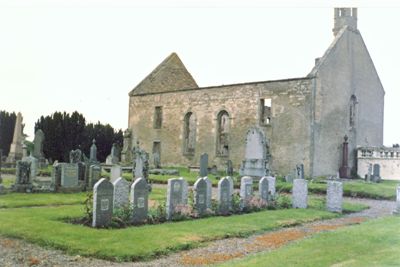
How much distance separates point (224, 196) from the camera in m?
13.9

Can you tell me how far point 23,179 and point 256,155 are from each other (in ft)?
35.9

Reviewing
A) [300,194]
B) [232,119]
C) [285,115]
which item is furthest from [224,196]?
[232,119]

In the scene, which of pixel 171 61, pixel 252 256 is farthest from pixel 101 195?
pixel 171 61

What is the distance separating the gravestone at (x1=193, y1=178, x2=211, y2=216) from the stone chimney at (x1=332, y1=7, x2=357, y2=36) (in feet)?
75.3

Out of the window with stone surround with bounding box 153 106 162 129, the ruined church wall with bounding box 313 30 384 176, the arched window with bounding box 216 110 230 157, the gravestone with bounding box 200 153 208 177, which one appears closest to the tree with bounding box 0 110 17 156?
the window with stone surround with bounding box 153 106 162 129

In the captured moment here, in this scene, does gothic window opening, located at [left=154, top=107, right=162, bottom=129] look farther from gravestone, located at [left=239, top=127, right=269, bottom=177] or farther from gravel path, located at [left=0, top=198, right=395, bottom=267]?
gravel path, located at [left=0, top=198, right=395, bottom=267]

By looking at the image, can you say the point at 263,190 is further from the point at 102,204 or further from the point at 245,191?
the point at 102,204

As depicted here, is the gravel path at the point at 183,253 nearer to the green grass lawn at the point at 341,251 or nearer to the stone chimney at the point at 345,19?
the green grass lawn at the point at 341,251

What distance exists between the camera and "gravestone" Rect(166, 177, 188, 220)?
12250 millimetres

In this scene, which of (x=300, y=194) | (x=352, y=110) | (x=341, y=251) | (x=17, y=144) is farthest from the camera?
(x=17, y=144)

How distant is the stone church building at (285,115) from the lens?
28047 millimetres

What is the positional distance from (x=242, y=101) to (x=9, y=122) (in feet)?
75.9

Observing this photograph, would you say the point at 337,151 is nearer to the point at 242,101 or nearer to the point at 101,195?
the point at 242,101

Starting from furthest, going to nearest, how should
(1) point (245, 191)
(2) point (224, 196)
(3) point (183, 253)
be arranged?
(1) point (245, 191) → (2) point (224, 196) → (3) point (183, 253)
